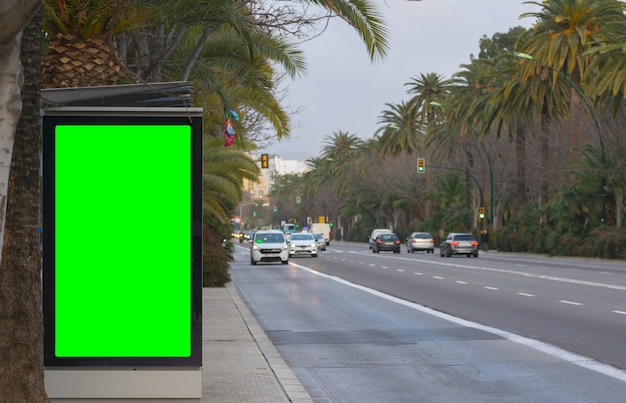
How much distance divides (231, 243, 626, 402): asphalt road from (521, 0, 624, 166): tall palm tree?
24694 millimetres

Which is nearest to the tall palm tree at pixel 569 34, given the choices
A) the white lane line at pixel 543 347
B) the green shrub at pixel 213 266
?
the green shrub at pixel 213 266

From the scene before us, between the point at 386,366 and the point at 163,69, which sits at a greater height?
the point at 163,69

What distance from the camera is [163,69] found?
22.2 metres

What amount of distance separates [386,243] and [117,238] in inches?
2462

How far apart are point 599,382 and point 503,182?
69.6 meters

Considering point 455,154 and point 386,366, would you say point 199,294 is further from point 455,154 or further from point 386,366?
point 455,154

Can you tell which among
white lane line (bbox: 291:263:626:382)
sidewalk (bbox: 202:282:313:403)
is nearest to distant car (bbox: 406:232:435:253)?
white lane line (bbox: 291:263:626:382)

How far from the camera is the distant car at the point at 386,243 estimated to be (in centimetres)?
6975

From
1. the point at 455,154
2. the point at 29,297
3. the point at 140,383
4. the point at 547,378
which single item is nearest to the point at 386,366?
the point at 547,378

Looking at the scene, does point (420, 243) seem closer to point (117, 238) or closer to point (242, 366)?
point (242, 366)

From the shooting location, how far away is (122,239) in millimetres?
7777

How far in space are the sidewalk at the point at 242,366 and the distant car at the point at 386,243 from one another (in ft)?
170

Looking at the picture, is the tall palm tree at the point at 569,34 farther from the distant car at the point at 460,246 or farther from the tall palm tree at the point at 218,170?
the tall palm tree at the point at 218,170

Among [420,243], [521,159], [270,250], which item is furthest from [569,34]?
[420,243]
